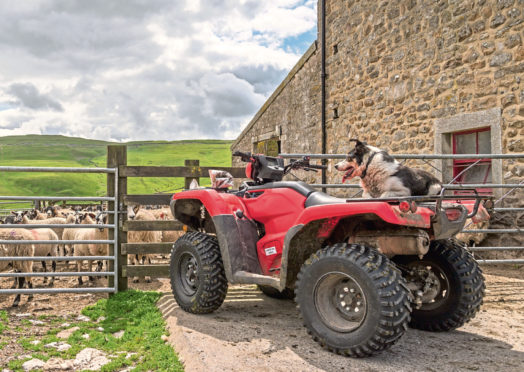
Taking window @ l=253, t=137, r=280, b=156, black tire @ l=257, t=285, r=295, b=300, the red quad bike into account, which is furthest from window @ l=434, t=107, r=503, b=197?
window @ l=253, t=137, r=280, b=156

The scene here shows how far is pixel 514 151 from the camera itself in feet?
23.4

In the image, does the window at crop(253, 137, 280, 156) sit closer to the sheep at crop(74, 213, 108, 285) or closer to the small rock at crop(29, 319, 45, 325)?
the sheep at crop(74, 213, 108, 285)

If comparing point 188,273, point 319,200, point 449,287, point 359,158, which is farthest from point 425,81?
point 188,273

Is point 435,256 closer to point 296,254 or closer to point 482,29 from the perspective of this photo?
point 296,254

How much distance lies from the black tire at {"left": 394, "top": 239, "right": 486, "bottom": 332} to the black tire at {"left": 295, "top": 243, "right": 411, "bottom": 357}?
2.97ft

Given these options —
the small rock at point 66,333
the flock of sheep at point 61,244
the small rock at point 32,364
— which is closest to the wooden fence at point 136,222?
the flock of sheep at point 61,244

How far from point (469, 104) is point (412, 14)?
7.84ft

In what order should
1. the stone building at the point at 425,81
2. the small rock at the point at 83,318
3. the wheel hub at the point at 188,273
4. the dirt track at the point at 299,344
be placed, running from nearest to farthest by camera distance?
1. the dirt track at the point at 299,344
2. the wheel hub at the point at 188,273
3. the small rock at the point at 83,318
4. the stone building at the point at 425,81

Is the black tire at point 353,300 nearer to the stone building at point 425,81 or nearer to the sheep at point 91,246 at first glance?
the stone building at point 425,81

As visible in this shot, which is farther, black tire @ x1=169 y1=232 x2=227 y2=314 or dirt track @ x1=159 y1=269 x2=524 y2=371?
black tire @ x1=169 y1=232 x2=227 y2=314

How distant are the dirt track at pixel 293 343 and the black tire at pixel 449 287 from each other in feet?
0.45

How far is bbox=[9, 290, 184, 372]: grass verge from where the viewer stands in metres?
3.60

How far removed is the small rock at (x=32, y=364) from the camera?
3.58m

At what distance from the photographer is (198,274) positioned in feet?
15.1
